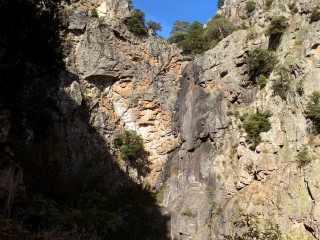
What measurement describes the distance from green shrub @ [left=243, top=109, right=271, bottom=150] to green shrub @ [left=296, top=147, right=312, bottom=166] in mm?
3029

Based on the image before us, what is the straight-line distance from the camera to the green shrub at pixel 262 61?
26.7 m

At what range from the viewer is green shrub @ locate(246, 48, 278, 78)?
87.5 feet

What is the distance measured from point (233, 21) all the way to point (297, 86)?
20.1m

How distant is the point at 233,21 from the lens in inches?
1633

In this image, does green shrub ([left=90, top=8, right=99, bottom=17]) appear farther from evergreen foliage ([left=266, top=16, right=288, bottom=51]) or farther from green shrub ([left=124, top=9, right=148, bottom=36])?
evergreen foliage ([left=266, top=16, right=288, bottom=51])

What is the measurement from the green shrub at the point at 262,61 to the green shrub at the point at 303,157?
7.66 meters

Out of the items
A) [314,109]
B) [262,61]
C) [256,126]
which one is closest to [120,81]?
[262,61]

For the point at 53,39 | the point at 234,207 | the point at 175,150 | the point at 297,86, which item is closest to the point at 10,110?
the point at 53,39

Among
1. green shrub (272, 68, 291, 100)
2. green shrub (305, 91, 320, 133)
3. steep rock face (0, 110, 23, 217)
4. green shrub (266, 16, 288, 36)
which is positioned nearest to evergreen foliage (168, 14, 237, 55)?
green shrub (266, 16, 288, 36)

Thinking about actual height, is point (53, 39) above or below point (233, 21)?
below

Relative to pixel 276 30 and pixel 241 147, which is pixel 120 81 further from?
pixel 276 30

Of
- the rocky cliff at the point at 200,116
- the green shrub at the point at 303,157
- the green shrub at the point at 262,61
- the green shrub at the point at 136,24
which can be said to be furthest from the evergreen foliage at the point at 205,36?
the green shrub at the point at 303,157

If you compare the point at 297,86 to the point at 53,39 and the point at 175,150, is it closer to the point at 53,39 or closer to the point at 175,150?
the point at 175,150

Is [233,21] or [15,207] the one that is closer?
[15,207]
